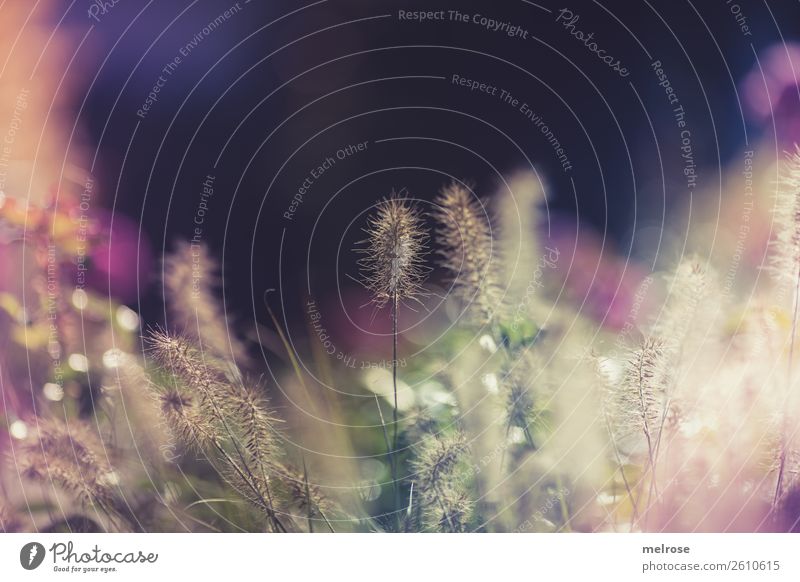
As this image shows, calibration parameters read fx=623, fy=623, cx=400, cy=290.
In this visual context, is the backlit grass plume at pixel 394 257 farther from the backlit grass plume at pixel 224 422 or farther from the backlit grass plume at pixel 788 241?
the backlit grass plume at pixel 788 241

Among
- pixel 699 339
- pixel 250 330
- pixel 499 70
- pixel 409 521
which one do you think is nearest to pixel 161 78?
pixel 250 330

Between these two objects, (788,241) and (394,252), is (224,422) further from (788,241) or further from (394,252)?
(788,241)

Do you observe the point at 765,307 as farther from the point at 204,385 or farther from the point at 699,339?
the point at 204,385

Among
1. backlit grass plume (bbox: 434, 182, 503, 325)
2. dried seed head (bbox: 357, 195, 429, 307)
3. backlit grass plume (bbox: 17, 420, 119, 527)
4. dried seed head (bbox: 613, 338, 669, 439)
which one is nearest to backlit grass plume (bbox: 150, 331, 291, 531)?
backlit grass plume (bbox: 17, 420, 119, 527)

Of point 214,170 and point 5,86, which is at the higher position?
point 5,86

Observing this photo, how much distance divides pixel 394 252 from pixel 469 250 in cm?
12

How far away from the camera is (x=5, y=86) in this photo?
3.25ft

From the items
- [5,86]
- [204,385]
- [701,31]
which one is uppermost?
[701,31]

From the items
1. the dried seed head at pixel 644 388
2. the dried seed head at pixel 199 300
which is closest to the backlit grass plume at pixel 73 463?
the dried seed head at pixel 199 300

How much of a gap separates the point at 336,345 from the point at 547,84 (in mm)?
545
